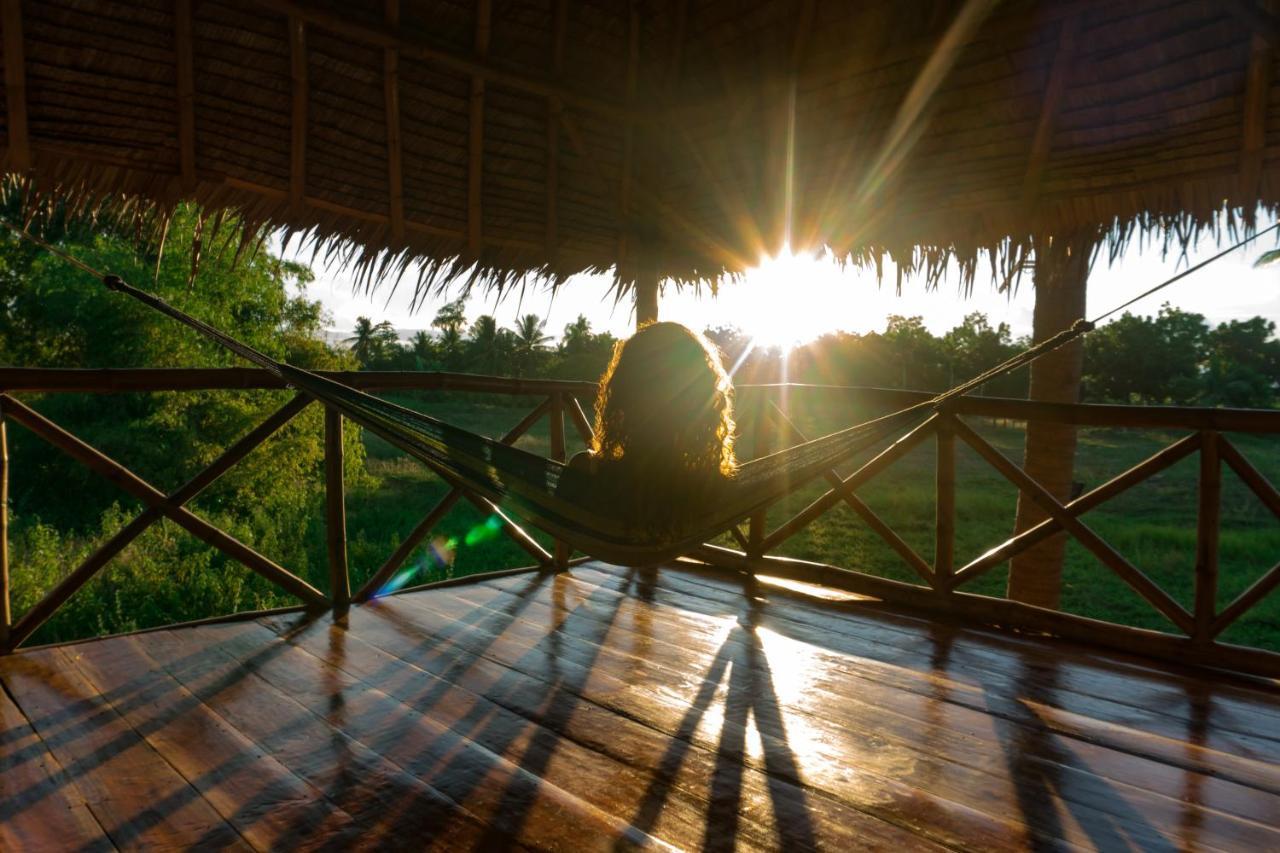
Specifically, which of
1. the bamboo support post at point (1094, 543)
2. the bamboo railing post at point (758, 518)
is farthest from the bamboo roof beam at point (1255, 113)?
the bamboo railing post at point (758, 518)

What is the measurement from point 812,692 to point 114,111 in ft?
8.01

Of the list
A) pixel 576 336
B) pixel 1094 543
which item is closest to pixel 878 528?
pixel 1094 543

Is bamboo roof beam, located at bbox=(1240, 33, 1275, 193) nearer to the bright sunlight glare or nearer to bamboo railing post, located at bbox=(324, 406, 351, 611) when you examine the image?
the bright sunlight glare

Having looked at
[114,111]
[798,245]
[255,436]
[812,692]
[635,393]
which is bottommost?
[812,692]

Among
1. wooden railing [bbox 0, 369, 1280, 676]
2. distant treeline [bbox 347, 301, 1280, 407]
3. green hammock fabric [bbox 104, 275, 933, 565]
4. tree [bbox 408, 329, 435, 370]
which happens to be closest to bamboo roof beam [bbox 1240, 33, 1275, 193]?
wooden railing [bbox 0, 369, 1280, 676]

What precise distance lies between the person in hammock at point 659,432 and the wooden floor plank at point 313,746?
591 mm

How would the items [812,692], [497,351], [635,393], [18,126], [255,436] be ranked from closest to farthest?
1. [635,393]
2. [812,692]
3. [255,436]
4. [18,126]
5. [497,351]

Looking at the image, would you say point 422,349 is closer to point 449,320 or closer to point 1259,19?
point 449,320

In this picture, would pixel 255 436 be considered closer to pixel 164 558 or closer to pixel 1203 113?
pixel 1203 113

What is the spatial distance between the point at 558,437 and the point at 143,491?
1.17 m

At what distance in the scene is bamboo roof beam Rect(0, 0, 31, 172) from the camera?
1.95m

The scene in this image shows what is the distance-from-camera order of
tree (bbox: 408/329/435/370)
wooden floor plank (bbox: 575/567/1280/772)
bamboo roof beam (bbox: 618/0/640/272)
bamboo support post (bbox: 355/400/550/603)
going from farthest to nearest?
tree (bbox: 408/329/435/370)
bamboo roof beam (bbox: 618/0/640/272)
bamboo support post (bbox: 355/400/550/603)
wooden floor plank (bbox: 575/567/1280/772)

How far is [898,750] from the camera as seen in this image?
1283mm

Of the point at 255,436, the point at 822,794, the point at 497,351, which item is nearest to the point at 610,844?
the point at 822,794
